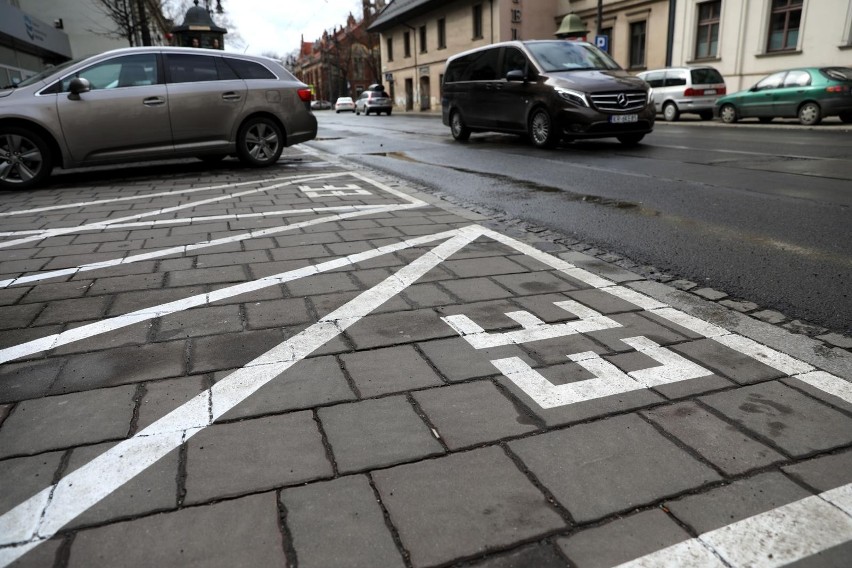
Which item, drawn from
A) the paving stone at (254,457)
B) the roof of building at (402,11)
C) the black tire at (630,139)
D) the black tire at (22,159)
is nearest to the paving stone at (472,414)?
the paving stone at (254,457)

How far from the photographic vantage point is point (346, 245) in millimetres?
4891

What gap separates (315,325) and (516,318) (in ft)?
3.35

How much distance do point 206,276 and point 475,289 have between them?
172 centimetres

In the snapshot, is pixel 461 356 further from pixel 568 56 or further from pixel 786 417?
pixel 568 56

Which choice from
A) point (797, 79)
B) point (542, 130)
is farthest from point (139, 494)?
point (797, 79)

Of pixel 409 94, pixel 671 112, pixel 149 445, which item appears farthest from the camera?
pixel 409 94

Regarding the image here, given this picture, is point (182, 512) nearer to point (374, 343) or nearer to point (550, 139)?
point (374, 343)

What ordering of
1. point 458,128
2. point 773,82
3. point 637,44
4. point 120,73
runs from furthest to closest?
point 637,44, point 773,82, point 458,128, point 120,73

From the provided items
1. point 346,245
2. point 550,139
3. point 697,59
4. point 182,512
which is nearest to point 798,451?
point 182,512

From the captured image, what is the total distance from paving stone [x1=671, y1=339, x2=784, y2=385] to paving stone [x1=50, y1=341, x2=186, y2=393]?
2.21 m

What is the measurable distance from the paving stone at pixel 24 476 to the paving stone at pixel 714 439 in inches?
79.2

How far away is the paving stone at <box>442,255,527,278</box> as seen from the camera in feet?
13.6

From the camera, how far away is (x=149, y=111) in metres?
8.91

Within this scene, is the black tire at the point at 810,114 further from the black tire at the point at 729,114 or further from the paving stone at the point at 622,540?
the paving stone at the point at 622,540
